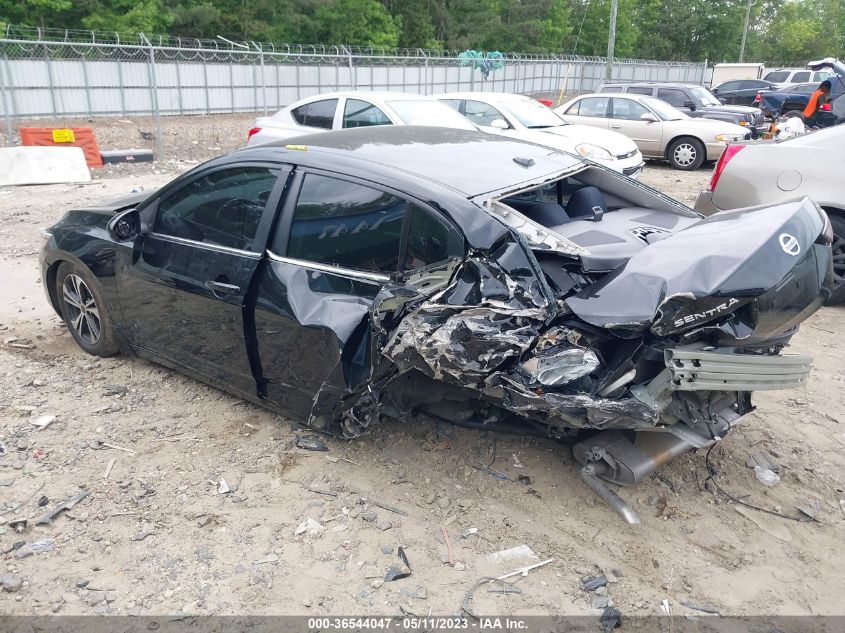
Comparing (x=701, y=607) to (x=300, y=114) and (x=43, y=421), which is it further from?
(x=300, y=114)

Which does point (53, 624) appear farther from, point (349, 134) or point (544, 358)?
point (349, 134)

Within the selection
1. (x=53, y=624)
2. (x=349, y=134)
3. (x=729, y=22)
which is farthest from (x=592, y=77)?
(x=53, y=624)

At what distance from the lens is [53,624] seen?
2.86 m

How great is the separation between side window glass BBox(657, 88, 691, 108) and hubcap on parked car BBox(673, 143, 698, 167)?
382cm

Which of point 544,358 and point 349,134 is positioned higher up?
point 349,134

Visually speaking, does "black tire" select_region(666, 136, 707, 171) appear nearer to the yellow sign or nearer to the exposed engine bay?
the yellow sign

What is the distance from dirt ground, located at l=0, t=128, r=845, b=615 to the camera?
9.85ft

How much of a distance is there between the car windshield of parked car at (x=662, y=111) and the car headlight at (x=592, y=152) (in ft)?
17.2

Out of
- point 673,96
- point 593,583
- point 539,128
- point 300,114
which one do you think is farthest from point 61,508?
point 673,96

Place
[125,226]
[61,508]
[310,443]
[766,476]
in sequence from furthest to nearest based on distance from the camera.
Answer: [125,226], [310,443], [766,476], [61,508]

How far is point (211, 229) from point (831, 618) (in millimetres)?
3570

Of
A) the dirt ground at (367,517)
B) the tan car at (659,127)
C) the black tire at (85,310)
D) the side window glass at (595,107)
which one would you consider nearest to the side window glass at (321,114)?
the tan car at (659,127)

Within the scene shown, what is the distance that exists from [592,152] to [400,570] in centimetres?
852

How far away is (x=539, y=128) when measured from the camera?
37.1 feet
